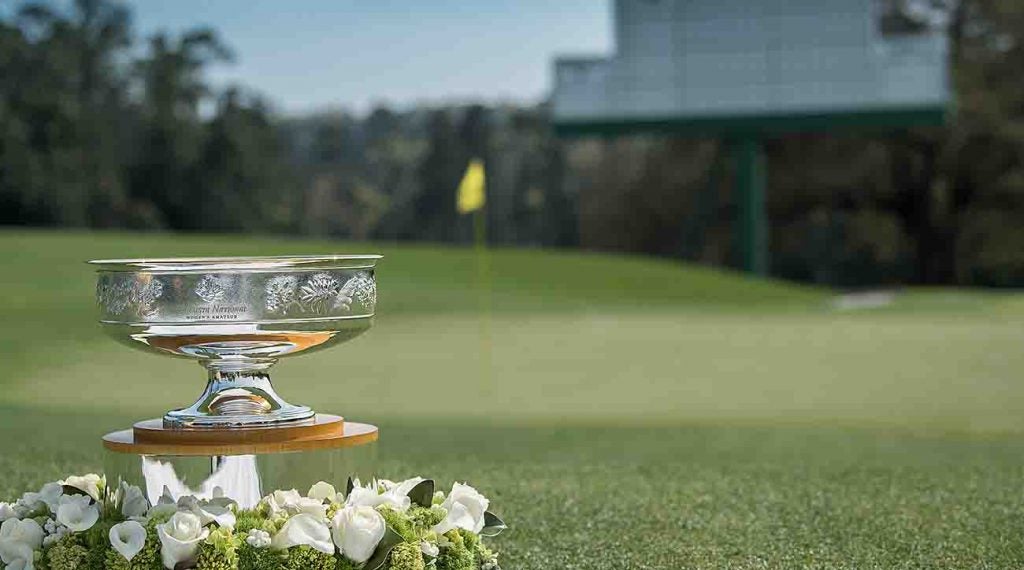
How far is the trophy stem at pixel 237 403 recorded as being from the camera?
3.25 metres

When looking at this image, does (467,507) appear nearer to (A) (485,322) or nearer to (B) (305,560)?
(B) (305,560)

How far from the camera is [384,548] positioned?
310 centimetres

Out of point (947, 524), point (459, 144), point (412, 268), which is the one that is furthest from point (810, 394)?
point (459, 144)

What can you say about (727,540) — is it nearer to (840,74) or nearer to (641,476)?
(641,476)

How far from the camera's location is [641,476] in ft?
19.7

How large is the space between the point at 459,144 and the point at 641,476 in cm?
4676

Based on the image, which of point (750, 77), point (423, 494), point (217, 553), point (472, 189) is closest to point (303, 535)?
point (217, 553)

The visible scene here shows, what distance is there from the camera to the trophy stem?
3.25 meters

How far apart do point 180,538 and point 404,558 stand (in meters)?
0.47

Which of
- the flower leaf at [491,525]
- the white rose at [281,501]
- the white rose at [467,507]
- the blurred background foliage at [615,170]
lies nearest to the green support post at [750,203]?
the blurred background foliage at [615,170]

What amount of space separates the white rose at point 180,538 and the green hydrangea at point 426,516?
497 millimetres

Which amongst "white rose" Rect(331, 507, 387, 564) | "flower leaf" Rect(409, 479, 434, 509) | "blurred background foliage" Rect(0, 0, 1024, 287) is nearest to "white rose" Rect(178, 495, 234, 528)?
"white rose" Rect(331, 507, 387, 564)

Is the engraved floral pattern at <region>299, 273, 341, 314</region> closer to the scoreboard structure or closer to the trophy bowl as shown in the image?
the trophy bowl

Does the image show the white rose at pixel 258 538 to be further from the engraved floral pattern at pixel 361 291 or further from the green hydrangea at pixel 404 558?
the engraved floral pattern at pixel 361 291
